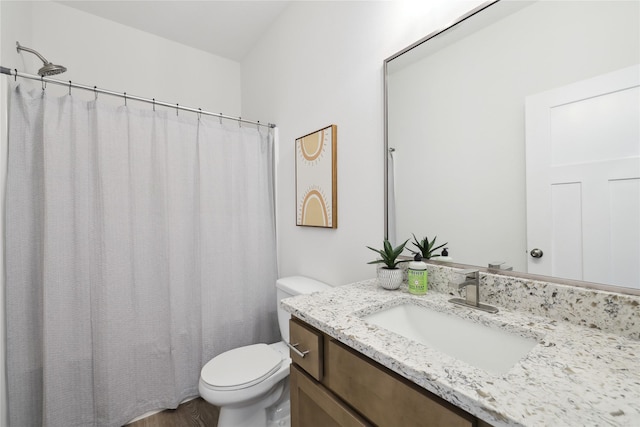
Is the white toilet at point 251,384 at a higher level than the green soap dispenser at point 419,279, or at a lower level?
lower

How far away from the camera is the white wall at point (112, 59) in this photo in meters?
1.63

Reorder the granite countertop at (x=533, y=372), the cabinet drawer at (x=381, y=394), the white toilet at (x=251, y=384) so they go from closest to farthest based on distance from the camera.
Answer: the granite countertop at (x=533, y=372) < the cabinet drawer at (x=381, y=394) < the white toilet at (x=251, y=384)

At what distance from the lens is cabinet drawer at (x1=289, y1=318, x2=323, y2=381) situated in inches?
32.2

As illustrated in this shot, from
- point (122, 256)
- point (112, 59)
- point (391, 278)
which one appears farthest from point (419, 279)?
point (112, 59)

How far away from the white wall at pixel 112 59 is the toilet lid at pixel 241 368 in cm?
96

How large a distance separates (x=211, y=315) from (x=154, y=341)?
0.33 m

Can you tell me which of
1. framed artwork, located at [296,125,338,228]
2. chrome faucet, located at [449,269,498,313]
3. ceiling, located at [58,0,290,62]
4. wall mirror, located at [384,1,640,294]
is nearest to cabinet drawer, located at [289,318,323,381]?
chrome faucet, located at [449,269,498,313]

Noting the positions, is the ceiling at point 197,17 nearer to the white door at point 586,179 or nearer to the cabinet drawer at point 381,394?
the white door at point 586,179

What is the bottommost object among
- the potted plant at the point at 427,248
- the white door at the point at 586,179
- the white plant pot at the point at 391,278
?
the white plant pot at the point at 391,278

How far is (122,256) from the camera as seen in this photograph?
1549 millimetres

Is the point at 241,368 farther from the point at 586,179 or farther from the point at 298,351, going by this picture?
the point at 586,179

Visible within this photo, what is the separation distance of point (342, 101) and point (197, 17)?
1404 mm

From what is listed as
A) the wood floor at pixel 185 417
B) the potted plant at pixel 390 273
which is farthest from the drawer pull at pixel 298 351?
the wood floor at pixel 185 417

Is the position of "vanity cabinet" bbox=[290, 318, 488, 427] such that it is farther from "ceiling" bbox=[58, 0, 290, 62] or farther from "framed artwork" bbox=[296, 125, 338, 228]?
"ceiling" bbox=[58, 0, 290, 62]
